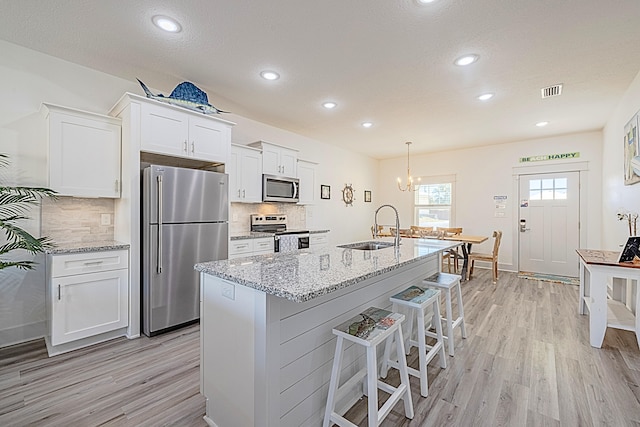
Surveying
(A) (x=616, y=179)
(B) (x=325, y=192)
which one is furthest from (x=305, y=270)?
(A) (x=616, y=179)

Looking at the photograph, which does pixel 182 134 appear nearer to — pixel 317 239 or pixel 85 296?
pixel 85 296

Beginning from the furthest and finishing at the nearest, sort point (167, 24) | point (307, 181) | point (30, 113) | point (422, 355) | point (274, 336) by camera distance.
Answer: point (307, 181)
point (30, 113)
point (167, 24)
point (422, 355)
point (274, 336)

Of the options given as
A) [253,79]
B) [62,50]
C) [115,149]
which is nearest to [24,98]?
[62,50]

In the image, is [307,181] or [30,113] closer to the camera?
[30,113]

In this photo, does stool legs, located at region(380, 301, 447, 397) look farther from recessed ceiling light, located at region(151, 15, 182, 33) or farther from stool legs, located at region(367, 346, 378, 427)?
recessed ceiling light, located at region(151, 15, 182, 33)

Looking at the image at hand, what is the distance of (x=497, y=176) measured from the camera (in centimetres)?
594

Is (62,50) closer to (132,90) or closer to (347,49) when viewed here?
(132,90)

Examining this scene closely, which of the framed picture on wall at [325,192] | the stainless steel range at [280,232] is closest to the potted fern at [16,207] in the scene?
the stainless steel range at [280,232]

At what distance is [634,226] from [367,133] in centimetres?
364

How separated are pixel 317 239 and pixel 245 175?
1632 millimetres

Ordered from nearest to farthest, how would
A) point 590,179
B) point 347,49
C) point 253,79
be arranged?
point 347,49, point 253,79, point 590,179

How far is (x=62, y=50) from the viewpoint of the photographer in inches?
103

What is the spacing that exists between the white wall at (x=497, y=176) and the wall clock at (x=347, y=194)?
170 cm

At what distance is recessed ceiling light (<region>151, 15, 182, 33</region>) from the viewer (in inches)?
84.4
